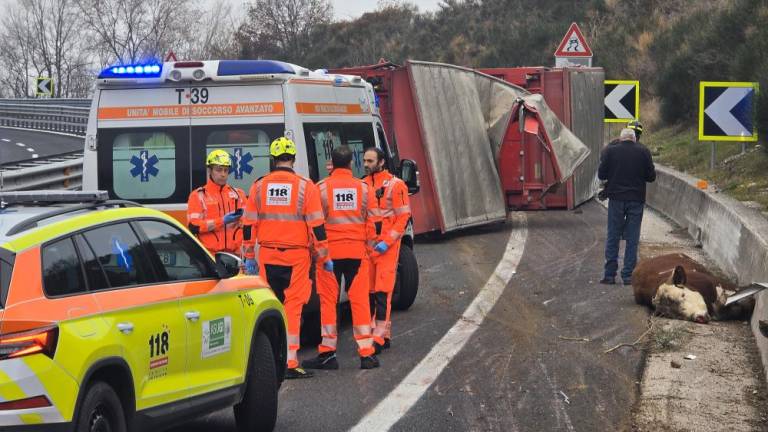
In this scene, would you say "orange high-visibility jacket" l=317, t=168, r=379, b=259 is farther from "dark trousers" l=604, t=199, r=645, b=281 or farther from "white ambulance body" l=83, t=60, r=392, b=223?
"dark trousers" l=604, t=199, r=645, b=281

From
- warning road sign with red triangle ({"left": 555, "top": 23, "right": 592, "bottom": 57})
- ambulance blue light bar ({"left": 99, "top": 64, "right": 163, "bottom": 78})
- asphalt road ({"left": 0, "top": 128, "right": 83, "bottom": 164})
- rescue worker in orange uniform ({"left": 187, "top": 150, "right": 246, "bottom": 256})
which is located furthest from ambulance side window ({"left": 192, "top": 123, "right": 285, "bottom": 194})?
asphalt road ({"left": 0, "top": 128, "right": 83, "bottom": 164})

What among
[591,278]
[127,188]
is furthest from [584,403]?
[591,278]

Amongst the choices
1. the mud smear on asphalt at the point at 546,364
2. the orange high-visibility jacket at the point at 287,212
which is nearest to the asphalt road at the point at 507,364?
the mud smear on asphalt at the point at 546,364

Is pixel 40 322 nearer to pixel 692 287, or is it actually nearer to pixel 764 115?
pixel 692 287

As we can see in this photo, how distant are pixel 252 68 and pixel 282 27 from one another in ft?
188

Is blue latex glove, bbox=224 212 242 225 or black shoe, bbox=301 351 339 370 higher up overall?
blue latex glove, bbox=224 212 242 225

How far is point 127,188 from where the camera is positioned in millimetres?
10625

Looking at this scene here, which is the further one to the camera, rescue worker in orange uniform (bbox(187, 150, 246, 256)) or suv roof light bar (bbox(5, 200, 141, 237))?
rescue worker in orange uniform (bbox(187, 150, 246, 256))

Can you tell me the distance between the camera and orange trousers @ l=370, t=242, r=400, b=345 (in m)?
10.3

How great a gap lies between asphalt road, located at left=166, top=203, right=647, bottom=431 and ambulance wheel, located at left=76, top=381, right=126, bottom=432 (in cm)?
205

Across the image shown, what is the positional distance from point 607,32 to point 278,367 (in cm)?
4047

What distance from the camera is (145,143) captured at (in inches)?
416

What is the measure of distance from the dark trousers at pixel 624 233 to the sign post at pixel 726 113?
3.56m

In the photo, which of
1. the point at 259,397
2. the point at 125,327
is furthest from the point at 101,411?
the point at 259,397
